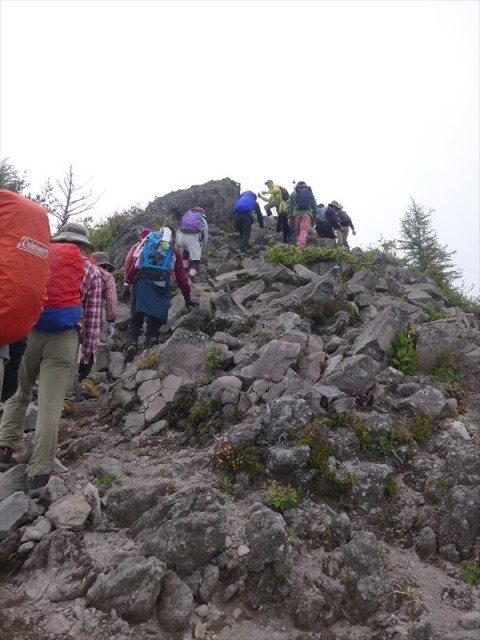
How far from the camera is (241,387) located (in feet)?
25.1

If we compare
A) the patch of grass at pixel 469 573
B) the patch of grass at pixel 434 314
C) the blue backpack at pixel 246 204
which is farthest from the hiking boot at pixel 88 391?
the blue backpack at pixel 246 204

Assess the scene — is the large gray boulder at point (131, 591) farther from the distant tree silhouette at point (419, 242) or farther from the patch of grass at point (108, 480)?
the distant tree silhouette at point (419, 242)

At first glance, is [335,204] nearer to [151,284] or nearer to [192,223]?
[192,223]

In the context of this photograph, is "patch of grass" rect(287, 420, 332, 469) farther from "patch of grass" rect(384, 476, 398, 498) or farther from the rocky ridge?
"patch of grass" rect(384, 476, 398, 498)

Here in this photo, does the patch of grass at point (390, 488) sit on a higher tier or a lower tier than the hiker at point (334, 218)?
lower

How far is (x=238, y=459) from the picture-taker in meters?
5.92

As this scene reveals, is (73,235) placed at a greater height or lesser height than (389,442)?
greater

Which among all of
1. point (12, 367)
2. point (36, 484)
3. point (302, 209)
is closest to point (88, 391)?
point (36, 484)

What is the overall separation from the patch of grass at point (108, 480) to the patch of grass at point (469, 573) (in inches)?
142

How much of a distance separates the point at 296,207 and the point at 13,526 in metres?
13.9

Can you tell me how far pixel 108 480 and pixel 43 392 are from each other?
4.09 ft

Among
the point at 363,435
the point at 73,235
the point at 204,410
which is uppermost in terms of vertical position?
the point at 73,235

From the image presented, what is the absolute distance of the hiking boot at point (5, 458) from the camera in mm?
5847

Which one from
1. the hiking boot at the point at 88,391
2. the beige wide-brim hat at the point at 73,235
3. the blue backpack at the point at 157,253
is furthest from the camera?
the blue backpack at the point at 157,253
